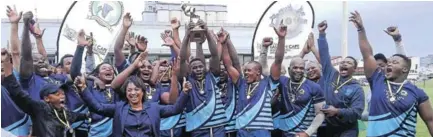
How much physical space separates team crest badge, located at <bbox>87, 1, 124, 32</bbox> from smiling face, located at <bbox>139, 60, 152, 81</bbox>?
11.1 feet

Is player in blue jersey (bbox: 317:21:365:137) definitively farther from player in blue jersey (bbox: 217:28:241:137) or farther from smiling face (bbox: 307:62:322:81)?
player in blue jersey (bbox: 217:28:241:137)

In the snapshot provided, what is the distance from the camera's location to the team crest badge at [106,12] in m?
9.80

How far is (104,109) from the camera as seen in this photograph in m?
5.52

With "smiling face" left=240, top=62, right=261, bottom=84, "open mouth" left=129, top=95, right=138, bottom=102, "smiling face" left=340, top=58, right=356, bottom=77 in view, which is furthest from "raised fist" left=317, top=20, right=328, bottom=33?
"open mouth" left=129, top=95, right=138, bottom=102

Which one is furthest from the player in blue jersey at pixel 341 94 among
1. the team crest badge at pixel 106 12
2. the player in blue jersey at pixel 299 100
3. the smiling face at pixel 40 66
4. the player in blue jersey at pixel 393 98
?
the team crest badge at pixel 106 12

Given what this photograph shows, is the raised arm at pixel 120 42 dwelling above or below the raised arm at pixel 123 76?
above

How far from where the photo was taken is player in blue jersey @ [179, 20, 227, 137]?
21.5ft

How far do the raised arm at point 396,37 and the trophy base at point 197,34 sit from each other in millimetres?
1948

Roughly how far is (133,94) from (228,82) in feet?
5.61

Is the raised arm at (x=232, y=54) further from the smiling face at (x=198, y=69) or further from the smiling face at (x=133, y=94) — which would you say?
the smiling face at (x=133, y=94)

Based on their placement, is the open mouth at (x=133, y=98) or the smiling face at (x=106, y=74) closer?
the open mouth at (x=133, y=98)

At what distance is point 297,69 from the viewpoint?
6.87 meters

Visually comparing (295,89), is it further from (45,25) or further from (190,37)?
(45,25)

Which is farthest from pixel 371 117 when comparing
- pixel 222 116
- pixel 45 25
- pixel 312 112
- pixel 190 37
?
pixel 45 25
